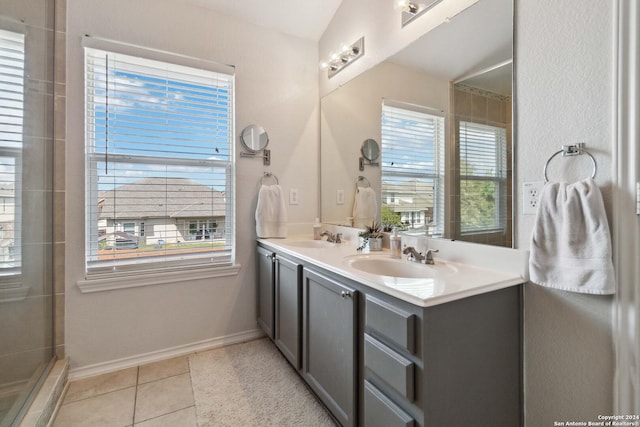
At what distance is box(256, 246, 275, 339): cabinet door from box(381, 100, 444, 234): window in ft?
2.78

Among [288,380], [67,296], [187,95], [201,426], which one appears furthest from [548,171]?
[67,296]

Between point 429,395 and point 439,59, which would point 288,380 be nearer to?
A: point 429,395

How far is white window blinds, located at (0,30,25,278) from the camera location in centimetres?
124

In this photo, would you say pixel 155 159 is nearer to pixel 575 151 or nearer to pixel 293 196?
pixel 293 196

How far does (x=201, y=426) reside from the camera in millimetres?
1426

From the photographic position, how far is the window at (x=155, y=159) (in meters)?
1.82

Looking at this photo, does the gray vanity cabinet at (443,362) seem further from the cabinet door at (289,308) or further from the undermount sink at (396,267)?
the cabinet door at (289,308)

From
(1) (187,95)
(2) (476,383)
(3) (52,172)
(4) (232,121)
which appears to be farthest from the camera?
(4) (232,121)

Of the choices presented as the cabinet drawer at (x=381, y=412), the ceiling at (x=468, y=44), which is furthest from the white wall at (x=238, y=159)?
the cabinet drawer at (x=381, y=412)

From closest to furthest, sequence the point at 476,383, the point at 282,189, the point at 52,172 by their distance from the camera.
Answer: the point at 476,383 < the point at 52,172 < the point at 282,189

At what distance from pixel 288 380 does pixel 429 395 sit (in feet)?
3.62

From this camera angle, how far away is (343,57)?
7.09ft

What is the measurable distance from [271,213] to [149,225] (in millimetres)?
815

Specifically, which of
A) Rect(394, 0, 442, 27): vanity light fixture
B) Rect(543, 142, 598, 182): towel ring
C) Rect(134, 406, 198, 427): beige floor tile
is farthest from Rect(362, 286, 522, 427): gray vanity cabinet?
Rect(394, 0, 442, 27): vanity light fixture
